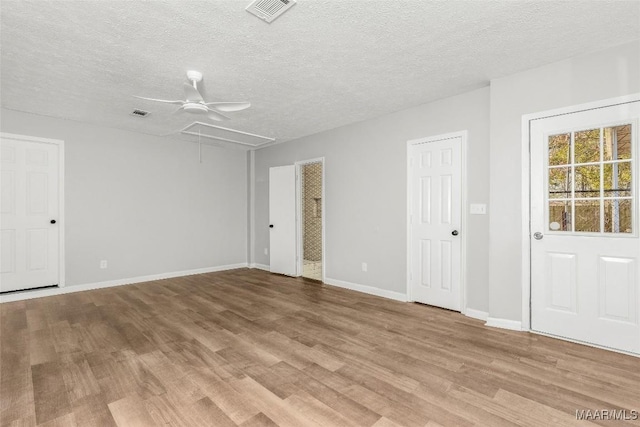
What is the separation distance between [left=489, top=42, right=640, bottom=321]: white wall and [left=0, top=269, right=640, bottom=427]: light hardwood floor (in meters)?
0.45

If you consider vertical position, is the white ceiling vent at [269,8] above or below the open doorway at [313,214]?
above

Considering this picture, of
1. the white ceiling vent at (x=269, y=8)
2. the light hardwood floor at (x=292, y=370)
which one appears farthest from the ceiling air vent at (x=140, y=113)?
the white ceiling vent at (x=269, y=8)

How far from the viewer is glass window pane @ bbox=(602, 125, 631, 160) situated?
2607 millimetres

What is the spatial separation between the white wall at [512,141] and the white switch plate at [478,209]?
194 millimetres

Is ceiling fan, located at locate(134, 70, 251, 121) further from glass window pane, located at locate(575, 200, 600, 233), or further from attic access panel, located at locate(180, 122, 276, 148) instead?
glass window pane, located at locate(575, 200, 600, 233)

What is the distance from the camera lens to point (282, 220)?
5.99 metres

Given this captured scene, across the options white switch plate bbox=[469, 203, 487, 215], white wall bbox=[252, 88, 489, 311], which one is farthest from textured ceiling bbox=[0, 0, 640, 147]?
white switch plate bbox=[469, 203, 487, 215]

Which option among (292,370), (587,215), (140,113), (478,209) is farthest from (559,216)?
(140,113)

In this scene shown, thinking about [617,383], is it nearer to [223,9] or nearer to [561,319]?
[561,319]

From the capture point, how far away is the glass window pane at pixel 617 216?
2.61 meters

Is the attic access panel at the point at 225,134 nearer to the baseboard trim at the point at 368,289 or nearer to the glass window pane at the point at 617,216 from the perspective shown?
the baseboard trim at the point at 368,289

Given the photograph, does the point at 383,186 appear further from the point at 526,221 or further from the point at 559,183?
the point at 559,183

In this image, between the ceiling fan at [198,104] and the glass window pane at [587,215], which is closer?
the glass window pane at [587,215]

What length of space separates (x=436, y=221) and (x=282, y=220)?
3050 millimetres
